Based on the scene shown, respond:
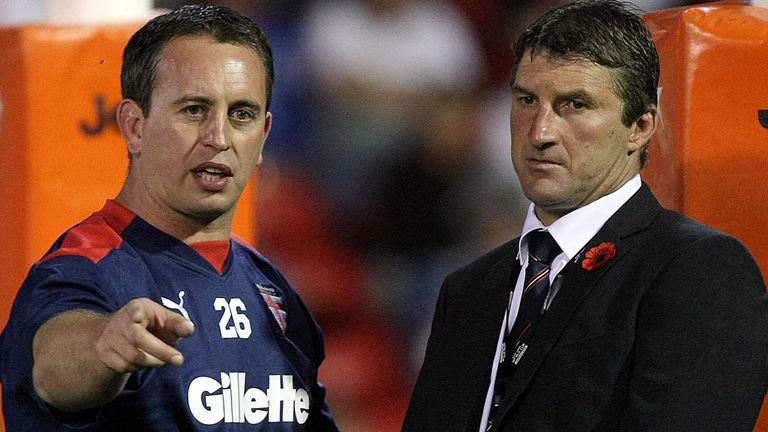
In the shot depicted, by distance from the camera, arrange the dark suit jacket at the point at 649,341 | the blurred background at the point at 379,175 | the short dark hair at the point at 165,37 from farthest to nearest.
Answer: the blurred background at the point at 379,175
the short dark hair at the point at 165,37
the dark suit jacket at the point at 649,341

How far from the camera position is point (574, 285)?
1.97 meters

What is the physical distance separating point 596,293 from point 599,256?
0.21 ft

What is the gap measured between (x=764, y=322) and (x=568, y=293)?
301mm

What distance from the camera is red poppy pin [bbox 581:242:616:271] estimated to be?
6.45 ft

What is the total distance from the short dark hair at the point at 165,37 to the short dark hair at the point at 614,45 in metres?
0.51

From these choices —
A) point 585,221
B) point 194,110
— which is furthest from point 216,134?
point 585,221

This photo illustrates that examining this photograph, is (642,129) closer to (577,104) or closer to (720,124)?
(577,104)

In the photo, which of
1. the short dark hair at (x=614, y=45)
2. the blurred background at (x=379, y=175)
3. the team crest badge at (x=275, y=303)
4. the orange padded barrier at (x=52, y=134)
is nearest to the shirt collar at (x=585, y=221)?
the short dark hair at (x=614, y=45)

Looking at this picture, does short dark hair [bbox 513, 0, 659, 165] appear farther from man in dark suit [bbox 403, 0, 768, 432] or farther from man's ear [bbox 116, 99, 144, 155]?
man's ear [bbox 116, 99, 144, 155]

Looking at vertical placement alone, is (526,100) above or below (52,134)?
above

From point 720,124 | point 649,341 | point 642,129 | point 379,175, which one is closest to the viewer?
point 649,341

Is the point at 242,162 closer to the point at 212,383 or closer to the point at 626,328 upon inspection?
the point at 212,383

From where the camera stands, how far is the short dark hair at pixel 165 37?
2.13 m

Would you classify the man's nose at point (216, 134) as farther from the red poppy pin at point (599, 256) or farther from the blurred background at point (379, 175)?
the blurred background at point (379, 175)
